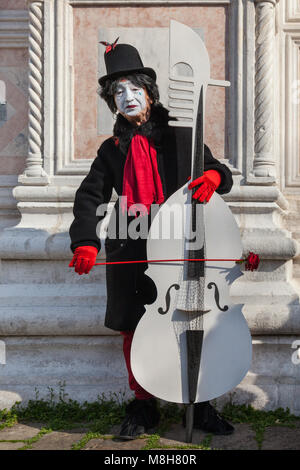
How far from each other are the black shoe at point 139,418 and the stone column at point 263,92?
1.50 meters

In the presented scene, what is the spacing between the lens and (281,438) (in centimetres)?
277

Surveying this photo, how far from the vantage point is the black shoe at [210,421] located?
281 centimetres

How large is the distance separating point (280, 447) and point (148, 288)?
91cm

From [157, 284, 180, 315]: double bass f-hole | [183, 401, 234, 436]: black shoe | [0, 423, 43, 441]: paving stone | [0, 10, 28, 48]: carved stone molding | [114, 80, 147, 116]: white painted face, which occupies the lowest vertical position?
[0, 423, 43, 441]: paving stone

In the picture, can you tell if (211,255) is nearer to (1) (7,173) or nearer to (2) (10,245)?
(2) (10,245)

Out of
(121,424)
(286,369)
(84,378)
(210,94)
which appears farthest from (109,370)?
(210,94)

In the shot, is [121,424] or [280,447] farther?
[121,424]

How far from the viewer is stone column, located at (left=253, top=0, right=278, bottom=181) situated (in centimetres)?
360

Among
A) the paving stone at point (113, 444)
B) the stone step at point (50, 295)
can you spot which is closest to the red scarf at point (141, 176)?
the stone step at point (50, 295)

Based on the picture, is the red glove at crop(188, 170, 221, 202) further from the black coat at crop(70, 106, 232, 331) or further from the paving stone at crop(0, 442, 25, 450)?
the paving stone at crop(0, 442, 25, 450)

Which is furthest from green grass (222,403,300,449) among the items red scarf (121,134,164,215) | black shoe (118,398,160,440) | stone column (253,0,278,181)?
stone column (253,0,278,181)

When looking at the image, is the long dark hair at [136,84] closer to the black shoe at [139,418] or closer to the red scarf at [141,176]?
the red scarf at [141,176]

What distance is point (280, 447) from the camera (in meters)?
2.65

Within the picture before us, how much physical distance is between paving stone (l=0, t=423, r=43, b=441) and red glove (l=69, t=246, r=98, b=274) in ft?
2.83
